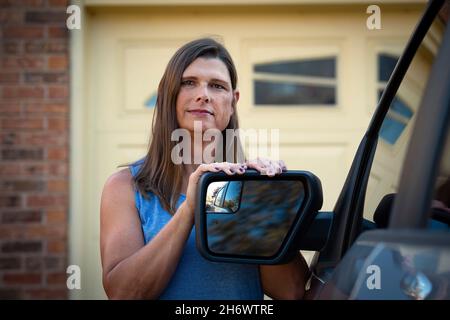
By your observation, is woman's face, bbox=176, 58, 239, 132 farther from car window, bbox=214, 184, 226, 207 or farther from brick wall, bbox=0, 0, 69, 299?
brick wall, bbox=0, 0, 69, 299

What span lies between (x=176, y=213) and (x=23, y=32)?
3.03 m

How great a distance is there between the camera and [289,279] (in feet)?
6.52

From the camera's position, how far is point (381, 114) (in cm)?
180

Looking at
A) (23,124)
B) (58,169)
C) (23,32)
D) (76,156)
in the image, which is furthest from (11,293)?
(23,32)

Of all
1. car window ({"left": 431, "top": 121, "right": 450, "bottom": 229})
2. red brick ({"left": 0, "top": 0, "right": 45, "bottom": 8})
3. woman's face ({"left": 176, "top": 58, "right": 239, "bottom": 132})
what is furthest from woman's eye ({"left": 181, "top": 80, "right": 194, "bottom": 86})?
red brick ({"left": 0, "top": 0, "right": 45, "bottom": 8})

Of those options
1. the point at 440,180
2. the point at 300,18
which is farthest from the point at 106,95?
the point at 440,180

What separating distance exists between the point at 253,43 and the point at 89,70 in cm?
108

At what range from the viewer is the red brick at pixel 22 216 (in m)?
4.39

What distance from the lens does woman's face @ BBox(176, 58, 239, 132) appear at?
209cm

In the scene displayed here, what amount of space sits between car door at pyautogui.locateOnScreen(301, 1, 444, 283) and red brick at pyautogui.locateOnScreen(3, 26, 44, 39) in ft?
10.1

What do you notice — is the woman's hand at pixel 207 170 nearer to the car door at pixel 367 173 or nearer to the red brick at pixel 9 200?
the car door at pixel 367 173

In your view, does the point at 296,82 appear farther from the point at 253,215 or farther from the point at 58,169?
the point at 253,215

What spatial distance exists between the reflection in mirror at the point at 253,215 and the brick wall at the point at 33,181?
2861mm
